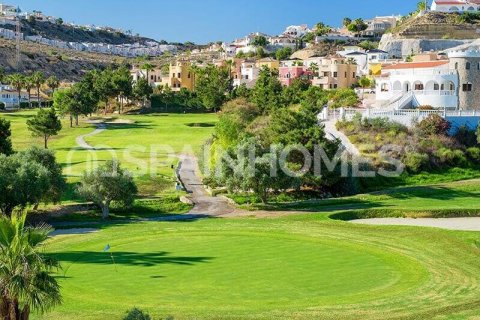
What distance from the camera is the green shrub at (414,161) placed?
57562mm

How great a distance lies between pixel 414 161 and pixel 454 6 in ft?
328

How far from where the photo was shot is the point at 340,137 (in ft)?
199

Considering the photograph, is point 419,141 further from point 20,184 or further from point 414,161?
point 20,184

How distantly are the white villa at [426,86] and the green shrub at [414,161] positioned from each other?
882 centimetres

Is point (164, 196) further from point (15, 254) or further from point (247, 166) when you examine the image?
point (15, 254)

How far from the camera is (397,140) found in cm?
5956

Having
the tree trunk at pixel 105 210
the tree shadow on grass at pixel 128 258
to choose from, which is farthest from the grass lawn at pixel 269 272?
the tree trunk at pixel 105 210

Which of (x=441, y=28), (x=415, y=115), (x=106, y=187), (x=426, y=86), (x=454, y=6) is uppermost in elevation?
(x=454, y=6)

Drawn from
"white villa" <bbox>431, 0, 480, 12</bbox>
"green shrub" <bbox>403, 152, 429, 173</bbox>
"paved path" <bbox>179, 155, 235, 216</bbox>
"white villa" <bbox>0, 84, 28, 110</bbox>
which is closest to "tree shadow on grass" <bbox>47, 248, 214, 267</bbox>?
"paved path" <bbox>179, 155, 235, 216</bbox>

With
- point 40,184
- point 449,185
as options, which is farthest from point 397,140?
point 40,184

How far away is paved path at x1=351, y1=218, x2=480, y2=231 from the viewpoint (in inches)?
1581

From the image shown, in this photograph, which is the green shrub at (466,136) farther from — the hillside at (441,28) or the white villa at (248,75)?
the hillside at (441,28)

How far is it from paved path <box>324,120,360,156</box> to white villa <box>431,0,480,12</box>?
301ft

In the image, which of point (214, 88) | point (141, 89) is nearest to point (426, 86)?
Answer: point (214, 88)
